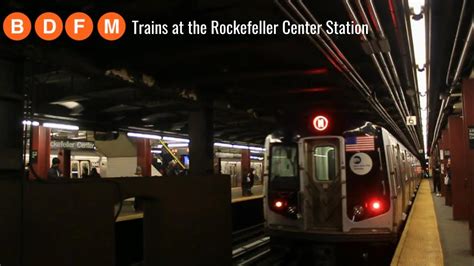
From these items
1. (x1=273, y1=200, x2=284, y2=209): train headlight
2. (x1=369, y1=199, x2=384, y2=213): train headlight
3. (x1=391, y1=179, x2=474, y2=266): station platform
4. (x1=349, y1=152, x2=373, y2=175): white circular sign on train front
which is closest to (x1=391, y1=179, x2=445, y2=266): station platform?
(x1=391, y1=179, x2=474, y2=266): station platform

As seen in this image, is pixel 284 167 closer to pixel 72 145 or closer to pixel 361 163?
pixel 361 163

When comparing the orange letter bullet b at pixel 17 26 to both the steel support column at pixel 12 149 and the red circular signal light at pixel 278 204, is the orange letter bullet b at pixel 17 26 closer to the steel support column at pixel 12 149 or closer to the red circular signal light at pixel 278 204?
the steel support column at pixel 12 149

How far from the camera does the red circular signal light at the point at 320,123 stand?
306 inches

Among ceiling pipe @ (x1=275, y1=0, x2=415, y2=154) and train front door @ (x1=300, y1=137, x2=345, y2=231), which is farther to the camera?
train front door @ (x1=300, y1=137, x2=345, y2=231)

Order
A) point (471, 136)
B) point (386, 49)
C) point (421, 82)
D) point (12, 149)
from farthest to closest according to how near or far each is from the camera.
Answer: point (421, 82) → point (471, 136) → point (386, 49) → point (12, 149)

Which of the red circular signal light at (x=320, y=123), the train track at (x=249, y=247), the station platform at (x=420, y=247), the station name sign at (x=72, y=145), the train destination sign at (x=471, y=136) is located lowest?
the train track at (x=249, y=247)

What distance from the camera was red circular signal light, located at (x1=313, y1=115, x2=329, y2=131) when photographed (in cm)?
778

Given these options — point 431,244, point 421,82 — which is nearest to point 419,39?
point 431,244

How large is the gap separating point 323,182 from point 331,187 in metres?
0.16

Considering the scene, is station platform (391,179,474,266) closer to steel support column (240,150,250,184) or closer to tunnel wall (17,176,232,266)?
tunnel wall (17,176,232,266)

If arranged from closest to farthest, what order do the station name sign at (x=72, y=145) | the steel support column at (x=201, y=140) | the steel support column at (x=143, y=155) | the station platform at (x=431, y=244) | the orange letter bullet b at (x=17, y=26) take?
the orange letter bullet b at (x=17, y=26), the station platform at (x=431, y=244), the steel support column at (x=201, y=140), the station name sign at (x=72, y=145), the steel support column at (x=143, y=155)

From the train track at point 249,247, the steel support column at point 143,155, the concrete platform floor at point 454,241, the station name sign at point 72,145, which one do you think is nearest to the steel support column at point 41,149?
the station name sign at point 72,145

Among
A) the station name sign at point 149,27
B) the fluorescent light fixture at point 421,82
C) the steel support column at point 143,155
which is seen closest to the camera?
the station name sign at point 149,27

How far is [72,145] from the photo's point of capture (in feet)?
63.4
